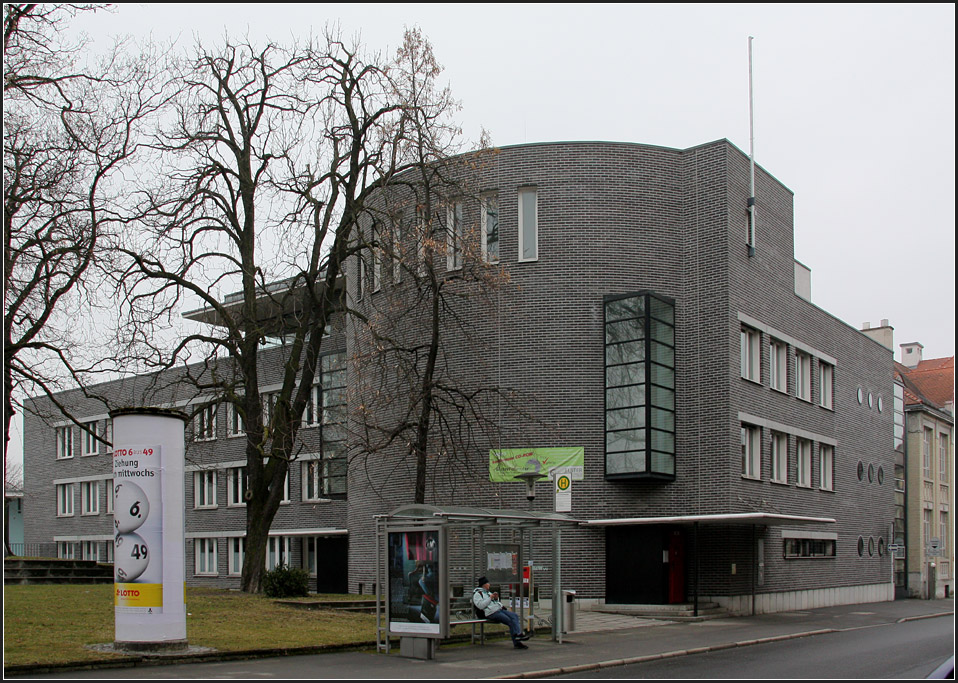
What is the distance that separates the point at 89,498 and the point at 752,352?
3855 centimetres

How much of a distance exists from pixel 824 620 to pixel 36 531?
47.1 m

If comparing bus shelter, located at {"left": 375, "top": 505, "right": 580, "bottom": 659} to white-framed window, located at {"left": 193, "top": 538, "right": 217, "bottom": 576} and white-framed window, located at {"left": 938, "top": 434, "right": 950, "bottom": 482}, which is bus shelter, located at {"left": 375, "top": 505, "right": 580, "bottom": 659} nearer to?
white-framed window, located at {"left": 193, "top": 538, "right": 217, "bottom": 576}

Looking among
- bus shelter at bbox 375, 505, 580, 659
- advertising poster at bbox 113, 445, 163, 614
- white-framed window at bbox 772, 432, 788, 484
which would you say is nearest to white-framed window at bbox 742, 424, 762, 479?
white-framed window at bbox 772, 432, 788, 484

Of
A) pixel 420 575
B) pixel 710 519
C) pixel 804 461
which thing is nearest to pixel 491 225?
pixel 710 519

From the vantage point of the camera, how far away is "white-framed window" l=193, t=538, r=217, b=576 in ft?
161

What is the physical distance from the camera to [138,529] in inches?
603

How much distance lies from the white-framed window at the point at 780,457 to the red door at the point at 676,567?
5.59 metres

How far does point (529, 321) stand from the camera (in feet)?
101

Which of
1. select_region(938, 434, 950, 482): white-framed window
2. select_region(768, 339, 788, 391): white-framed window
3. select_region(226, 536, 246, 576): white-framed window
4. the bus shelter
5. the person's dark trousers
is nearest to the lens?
the bus shelter

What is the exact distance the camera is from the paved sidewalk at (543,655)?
48.4 ft

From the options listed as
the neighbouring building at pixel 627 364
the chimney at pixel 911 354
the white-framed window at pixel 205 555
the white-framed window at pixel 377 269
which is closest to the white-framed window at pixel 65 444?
the white-framed window at pixel 205 555

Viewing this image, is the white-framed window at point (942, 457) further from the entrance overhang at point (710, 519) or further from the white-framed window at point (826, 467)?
the entrance overhang at point (710, 519)

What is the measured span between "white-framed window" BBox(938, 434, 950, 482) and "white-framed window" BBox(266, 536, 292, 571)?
3478 centimetres

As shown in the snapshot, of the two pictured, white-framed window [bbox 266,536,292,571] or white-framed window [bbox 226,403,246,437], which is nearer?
white-framed window [bbox 266,536,292,571]
